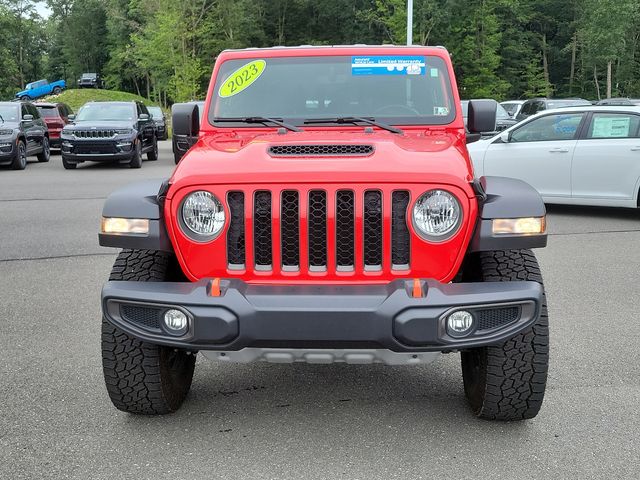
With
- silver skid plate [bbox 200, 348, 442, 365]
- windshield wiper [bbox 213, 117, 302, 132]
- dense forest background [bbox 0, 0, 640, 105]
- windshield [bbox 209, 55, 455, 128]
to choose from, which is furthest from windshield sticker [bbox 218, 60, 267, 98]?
dense forest background [bbox 0, 0, 640, 105]

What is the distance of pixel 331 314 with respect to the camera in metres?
3.16

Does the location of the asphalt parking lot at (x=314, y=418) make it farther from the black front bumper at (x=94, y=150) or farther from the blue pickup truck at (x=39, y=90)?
the blue pickup truck at (x=39, y=90)

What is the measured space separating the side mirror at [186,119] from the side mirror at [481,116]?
1803 millimetres

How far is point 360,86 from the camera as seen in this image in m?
4.80

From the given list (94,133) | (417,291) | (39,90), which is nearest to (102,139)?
(94,133)

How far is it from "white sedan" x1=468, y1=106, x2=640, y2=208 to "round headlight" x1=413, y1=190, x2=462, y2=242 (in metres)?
6.67

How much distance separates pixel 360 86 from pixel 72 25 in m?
95.4

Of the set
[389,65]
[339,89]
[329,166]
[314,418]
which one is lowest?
[314,418]

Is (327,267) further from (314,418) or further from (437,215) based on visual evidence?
(314,418)

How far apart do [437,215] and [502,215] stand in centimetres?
30

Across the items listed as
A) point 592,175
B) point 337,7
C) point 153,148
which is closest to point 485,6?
point 337,7

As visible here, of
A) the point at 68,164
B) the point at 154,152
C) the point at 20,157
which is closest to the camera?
the point at 20,157

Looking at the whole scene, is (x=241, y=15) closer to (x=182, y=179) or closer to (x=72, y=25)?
(x=72, y=25)

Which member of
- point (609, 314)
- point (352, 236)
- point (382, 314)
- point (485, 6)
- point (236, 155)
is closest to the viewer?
point (382, 314)
